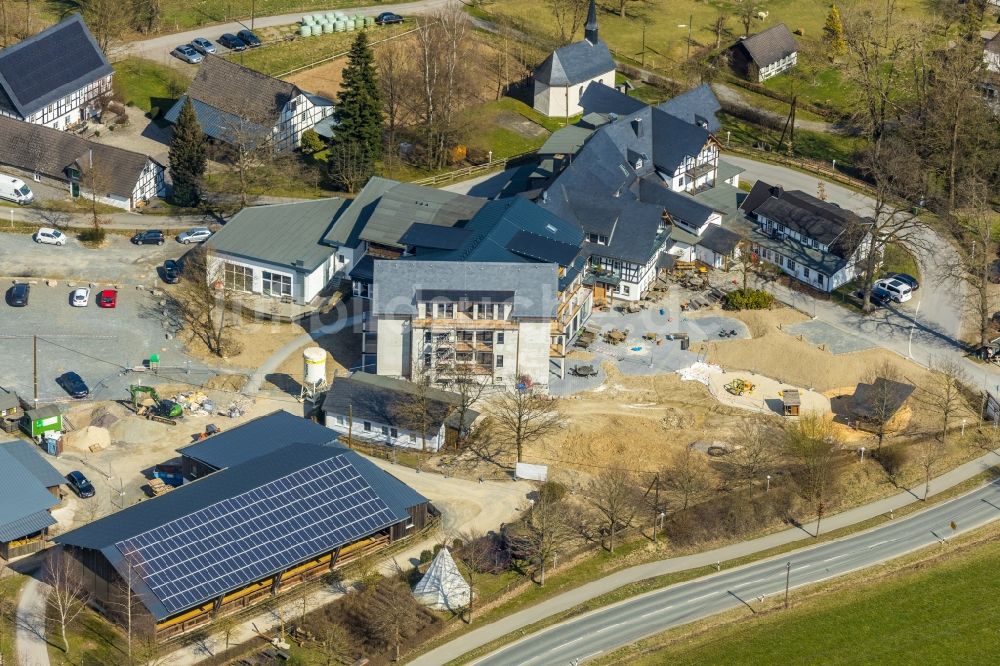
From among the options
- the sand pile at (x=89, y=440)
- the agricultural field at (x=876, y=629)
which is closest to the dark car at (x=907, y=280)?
the agricultural field at (x=876, y=629)

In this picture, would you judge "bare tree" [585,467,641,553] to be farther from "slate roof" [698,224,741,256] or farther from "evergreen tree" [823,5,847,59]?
"evergreen tree" [823,5,847,59]

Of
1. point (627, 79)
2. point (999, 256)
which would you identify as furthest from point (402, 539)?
point (627, 79)

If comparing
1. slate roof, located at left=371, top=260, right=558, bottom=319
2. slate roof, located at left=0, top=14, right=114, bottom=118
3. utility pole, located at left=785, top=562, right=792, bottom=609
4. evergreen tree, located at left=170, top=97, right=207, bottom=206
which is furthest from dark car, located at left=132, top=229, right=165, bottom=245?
utility pole, located at left=785, top=562, right=792, bottom=609

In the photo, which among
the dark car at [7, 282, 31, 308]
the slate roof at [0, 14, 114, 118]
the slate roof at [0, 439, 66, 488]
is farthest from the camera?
the slate roof at [0, 14, 114, 118]

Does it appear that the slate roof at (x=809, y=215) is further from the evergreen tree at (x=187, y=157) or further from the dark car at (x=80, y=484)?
the dark car at (x=80, y=484)

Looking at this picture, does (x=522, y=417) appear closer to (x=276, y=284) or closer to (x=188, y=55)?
(x=276, y=284)

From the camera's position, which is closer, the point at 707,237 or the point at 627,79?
the point at 707,237

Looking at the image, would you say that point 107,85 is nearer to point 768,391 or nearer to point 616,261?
point 616,261
